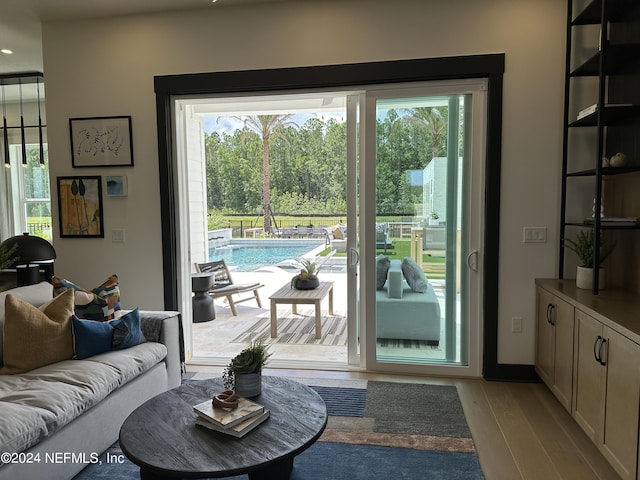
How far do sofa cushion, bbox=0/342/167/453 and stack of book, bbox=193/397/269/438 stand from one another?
2.16ft

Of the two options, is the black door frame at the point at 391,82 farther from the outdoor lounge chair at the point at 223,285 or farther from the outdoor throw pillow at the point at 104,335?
the outdoor lounge chair at the point at 223,285

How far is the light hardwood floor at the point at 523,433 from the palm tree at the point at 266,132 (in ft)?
30.7

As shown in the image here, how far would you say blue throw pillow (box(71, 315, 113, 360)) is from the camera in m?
2.49

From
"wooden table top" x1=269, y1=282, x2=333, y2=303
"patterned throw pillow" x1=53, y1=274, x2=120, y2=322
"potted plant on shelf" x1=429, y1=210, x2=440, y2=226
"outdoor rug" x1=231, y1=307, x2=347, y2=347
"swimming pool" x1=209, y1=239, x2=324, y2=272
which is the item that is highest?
"potted plant on shelf" x1=429, y1=210, x2=440, y2=226

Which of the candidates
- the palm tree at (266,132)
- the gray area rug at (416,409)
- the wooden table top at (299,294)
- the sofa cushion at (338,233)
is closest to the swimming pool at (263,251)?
the sofa cushion at (338,233)

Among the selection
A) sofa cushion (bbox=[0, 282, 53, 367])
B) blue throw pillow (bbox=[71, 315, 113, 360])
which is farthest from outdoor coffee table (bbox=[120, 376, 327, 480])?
sofa cushion (bbox=[0, 282, 53, 367])

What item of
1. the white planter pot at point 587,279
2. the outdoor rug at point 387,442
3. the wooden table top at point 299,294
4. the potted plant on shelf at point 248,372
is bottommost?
the outdoor rug at point 387,442

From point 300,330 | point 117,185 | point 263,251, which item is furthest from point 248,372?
point 263,251

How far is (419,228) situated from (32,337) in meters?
2.68

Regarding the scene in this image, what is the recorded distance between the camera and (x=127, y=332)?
269 cm

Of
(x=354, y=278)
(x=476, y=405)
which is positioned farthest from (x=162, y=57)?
(x=476, y=405)

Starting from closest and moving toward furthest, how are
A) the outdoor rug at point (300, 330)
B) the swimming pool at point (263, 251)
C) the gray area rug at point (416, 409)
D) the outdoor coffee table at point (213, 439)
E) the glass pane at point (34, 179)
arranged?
the outdoor coffee table at point (213, 439)
the gray area rug at point (416, 409)
the outdoor rug at point (300, 330)
the glass pane at point (34, 179)
the swimming pool at point (263, 251)

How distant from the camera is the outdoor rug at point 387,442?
2172 mm

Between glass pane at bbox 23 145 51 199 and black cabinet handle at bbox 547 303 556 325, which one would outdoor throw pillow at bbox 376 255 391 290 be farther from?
glass pane at bbox 23 145 51 199
